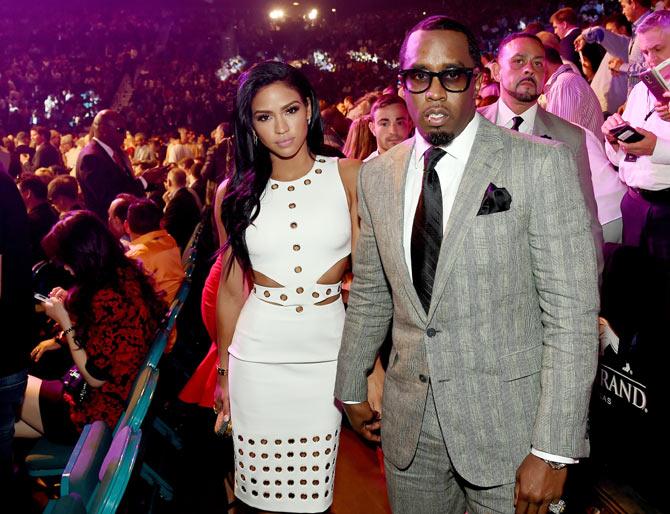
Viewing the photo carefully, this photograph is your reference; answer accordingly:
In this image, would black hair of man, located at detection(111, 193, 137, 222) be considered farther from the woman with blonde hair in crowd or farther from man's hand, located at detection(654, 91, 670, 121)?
man's hand, located at detection(654, 91, 670, 121)

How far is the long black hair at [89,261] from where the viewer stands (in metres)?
3.18

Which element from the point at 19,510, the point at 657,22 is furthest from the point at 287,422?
the point at 657,22

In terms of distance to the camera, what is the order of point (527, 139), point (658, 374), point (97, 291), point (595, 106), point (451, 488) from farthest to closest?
point (595, 106)
point (97, 291)
point (658, 374)
point (451, 488)
point (527, 139)

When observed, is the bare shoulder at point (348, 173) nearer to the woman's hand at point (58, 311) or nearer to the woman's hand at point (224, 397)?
the woman's hand at point (224, 397)

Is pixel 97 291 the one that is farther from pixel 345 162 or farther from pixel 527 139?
pixel 527 139

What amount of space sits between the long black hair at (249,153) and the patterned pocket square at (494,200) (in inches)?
43.4

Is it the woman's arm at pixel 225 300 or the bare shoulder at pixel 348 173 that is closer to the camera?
the bare shoulder at pixel 348 173

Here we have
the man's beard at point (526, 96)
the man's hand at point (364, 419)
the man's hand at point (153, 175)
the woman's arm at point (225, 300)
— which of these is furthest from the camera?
the man's hand at point (153, 175)

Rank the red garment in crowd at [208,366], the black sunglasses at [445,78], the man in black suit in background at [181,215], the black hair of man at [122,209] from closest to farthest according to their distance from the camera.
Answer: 1. the black sunglasses at [445,78]
2. the red garment in crowd at [208,366]
3. the black hair of man at [122,209]
4. the man in black suit in background at [181,215]

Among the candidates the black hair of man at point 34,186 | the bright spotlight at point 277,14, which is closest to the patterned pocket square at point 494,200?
the black hair of man at point 34,186

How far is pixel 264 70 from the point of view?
2398mm

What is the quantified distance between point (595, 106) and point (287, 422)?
3.15 metres

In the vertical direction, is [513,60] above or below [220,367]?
above

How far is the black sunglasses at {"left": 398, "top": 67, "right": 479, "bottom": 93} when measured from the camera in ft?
5.51
